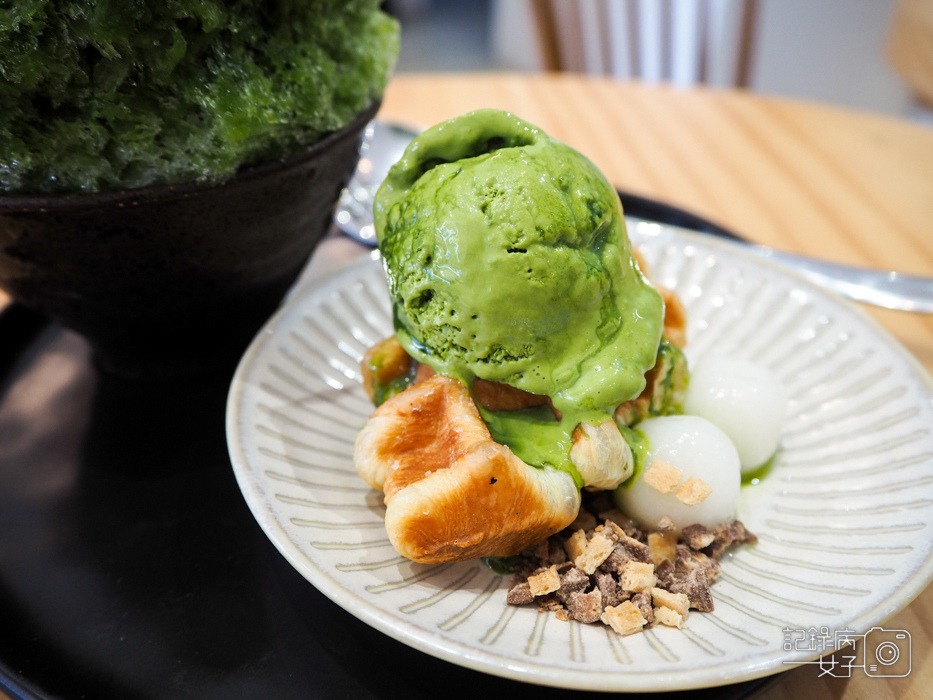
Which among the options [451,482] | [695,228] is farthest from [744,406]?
[695,228]

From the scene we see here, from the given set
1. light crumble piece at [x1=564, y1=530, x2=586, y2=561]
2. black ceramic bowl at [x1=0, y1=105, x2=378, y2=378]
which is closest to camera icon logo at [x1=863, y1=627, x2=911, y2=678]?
light crumble piece at [x1=564, y1=530, x2=586, y2=561]

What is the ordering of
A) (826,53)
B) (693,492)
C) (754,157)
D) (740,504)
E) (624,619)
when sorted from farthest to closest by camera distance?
(826,53) → (754,157) → (740,504) → (693,492) → (624,619)

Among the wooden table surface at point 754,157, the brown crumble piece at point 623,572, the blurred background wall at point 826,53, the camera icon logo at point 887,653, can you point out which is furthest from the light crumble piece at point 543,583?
the blurred background wall at point 826,53

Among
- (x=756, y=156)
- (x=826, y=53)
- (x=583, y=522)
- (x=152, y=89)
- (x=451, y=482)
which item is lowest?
(x=826, y=53)

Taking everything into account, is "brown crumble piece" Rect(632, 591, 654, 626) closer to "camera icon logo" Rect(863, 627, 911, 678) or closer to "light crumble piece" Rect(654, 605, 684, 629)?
"light crumble piece" Rect(654, 605, 684, 629)

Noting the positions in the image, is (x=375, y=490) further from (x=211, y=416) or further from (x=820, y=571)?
(x=820, y=571)

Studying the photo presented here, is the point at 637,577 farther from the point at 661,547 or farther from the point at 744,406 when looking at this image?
the point at 744,406
